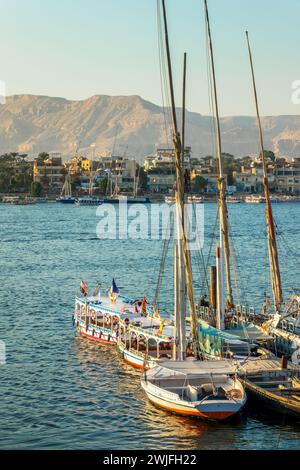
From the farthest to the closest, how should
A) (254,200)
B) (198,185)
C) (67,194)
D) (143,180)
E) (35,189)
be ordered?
(254,200)
(143,180)
(198,185)
(67,194)
(35,189)

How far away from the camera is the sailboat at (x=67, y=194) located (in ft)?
591

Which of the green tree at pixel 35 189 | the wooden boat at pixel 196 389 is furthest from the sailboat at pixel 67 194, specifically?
the wooden boat at pixel 196 389

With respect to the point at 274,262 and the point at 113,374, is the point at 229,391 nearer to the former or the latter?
the point at 113,374

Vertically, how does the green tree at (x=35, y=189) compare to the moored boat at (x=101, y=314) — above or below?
above

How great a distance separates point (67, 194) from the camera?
18775cm

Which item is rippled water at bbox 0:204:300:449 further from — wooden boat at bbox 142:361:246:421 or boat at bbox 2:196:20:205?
boat at bbox 2:196:20:205

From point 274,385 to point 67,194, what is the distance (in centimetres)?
16230

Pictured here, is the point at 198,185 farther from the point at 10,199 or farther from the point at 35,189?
the point at 10,199

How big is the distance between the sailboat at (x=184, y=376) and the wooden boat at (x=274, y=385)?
2.04ft

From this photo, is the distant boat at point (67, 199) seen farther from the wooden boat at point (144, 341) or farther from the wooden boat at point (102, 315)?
the wooden boat at point (144, 341)

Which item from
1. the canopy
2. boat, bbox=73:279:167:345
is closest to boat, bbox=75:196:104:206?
boat, bbox=73:279:167:345

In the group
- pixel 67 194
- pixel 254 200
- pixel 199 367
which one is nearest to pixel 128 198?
pixel 67 194

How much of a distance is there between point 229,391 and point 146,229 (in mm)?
93227

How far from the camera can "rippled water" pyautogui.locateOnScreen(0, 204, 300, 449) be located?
82.3 ft
